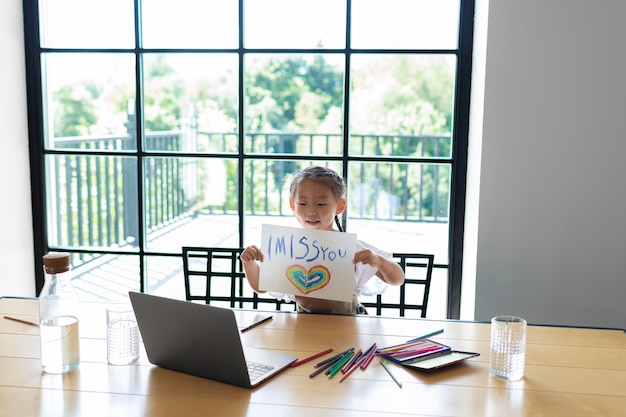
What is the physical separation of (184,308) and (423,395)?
19.5 inches

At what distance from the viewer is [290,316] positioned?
1614mm

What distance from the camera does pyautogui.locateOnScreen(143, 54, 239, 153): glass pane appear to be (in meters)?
2.56

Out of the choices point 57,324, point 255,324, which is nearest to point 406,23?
point 255,324

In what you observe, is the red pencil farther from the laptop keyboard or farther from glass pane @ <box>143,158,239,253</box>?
glass pane @ <box>143,158,239,253</box>

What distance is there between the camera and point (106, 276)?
2.78 metres

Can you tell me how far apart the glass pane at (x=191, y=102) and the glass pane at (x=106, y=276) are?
56cm

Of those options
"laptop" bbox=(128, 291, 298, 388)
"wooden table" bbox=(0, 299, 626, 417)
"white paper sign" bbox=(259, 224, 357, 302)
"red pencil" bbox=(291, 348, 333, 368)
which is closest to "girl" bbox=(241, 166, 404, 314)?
"white paper sign" bbox=(259, 224, 357, 302)

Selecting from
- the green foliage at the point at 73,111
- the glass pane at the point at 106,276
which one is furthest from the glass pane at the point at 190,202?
the green foliage at the point at 73,111

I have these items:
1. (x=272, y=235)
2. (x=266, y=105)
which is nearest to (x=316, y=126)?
(x=266, y=105)

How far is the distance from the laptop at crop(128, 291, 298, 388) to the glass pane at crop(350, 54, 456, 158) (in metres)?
1.43

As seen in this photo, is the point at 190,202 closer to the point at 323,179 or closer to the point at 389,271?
the point at 323,179

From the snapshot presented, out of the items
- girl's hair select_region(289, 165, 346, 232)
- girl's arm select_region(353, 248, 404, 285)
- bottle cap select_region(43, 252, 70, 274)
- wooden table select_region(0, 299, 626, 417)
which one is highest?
girl's hair select_region(289, 165, 346, 232)

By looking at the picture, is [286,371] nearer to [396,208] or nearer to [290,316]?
[290,316]

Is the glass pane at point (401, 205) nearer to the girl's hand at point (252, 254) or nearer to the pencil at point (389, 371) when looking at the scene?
the girl's hand at point (252, 254)
